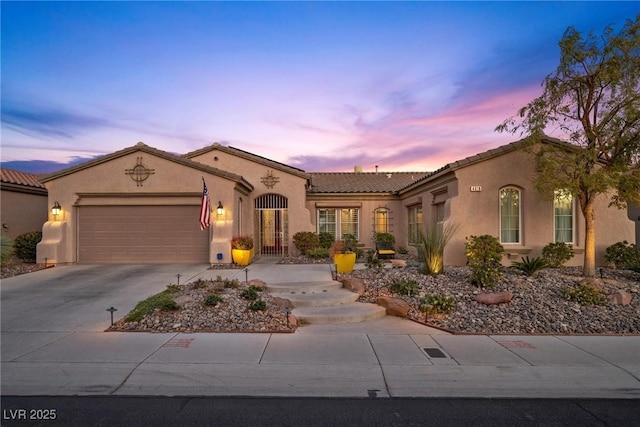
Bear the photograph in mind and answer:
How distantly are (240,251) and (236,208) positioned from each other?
81.3 inches

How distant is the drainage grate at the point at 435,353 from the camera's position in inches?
220

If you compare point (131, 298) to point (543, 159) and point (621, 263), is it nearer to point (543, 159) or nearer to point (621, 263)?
point (543, 159)

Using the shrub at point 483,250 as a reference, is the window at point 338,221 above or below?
above

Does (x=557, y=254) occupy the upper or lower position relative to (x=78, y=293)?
upper

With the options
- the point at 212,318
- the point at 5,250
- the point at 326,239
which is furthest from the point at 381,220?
the point at 5,250

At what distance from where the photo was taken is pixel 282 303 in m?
8.09

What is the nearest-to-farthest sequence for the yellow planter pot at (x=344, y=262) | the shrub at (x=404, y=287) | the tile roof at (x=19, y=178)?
the shrub at (x=404, y=287)
the yellow planter pot at (x=344, y=262)
the tile roof at (x=19, y=178)

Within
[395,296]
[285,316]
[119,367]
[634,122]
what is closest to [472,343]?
[395,296]

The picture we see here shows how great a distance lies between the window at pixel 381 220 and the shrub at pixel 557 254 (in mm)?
8725

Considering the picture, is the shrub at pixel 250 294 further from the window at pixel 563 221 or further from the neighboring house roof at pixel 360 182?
the neighboring house roof at pixel 360 182

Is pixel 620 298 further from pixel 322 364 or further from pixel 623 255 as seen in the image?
pixel 322 364

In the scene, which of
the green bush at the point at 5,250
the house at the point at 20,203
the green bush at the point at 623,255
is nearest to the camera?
the green bush at the point at 623,255

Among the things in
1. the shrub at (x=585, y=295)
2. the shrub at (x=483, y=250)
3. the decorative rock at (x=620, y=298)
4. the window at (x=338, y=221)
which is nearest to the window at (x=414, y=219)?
the window at (x=338, y=221)

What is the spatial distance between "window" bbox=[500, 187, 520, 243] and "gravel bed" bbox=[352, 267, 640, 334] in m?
2.62
